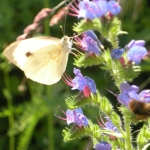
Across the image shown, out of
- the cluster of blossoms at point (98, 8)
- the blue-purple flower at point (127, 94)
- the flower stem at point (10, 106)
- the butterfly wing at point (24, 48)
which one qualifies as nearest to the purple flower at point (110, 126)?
the blue-purple flower at point (127, 94)

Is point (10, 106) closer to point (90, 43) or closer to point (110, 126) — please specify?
point (110, 126)

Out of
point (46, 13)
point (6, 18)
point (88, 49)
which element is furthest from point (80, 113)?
point (6, 18)

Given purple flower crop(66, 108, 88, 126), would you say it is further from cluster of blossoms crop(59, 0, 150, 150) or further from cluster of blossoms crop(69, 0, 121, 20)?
cluster of blossoms crop(69, 0, 121, 20)

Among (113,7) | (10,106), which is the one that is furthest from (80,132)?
(10,106)

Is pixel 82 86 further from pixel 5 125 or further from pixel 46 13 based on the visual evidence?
pixel 5 125

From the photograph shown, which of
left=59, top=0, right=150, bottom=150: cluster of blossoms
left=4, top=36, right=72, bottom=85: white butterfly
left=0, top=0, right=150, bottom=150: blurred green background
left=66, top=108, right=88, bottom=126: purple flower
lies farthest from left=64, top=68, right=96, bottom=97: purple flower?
left=0, top=0, right=150, bottom=150: blurred green background
